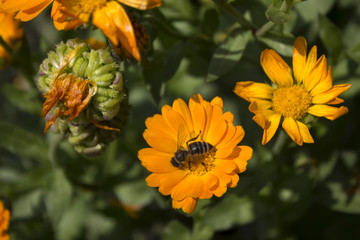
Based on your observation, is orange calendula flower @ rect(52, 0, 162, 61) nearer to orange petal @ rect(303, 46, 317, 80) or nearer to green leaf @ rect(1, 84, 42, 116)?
orange petal @ rect(303, 46, 317, 80)

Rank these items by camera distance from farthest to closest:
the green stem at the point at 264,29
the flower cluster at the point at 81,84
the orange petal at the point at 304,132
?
the green stem at the point at 264,29 < the orange petal at the point at 304,132 < the flower cluster at the point at 81,84

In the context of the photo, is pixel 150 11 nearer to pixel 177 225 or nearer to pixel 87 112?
pixel 87 112

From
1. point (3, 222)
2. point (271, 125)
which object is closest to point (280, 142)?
point (271, 125)

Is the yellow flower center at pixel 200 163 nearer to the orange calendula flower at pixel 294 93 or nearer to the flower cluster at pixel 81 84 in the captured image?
the orange calendula flower at pixel 294 93

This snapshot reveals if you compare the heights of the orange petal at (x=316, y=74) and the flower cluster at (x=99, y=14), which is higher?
the flower cluster at (x=99, y=14)

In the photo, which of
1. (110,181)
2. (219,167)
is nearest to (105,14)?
(219,167)

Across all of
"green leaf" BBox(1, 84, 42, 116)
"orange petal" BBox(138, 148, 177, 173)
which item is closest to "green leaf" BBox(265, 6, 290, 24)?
"orange petal" BBox(138, 148, 177, 173)

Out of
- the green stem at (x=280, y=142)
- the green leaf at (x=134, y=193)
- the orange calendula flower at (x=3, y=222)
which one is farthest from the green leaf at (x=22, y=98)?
the green stem at (x=280, y=142)

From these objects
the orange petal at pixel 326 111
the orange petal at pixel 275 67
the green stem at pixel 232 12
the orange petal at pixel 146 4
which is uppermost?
the orange petal at pixel 146 4
